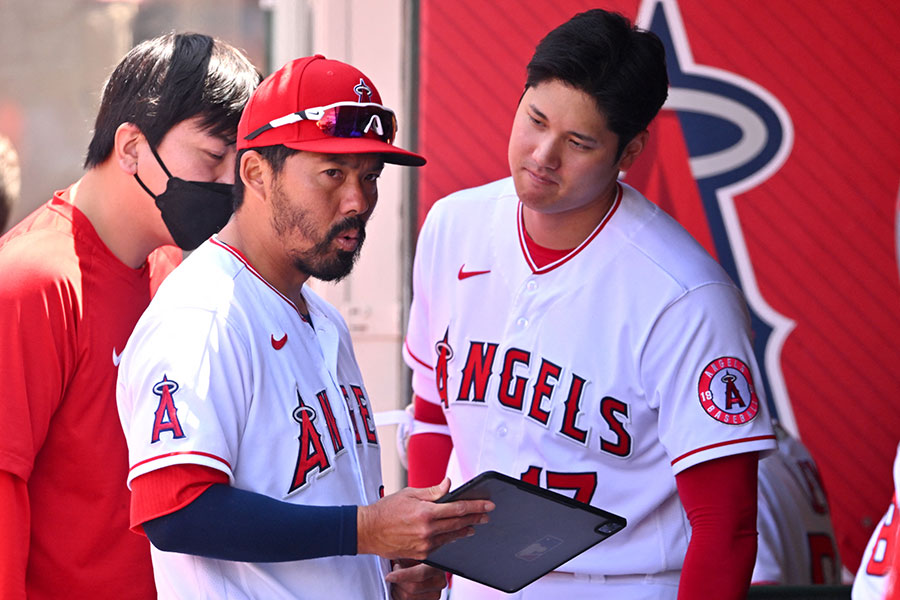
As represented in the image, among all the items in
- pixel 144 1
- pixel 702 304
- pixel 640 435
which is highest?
pixel 144 1

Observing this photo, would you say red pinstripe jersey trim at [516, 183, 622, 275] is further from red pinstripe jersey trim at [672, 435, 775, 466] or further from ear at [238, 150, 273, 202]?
ear at [238, 150, 273, 202]

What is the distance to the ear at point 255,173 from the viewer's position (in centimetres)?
179

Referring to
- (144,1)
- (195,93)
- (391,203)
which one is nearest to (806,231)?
(391,203)

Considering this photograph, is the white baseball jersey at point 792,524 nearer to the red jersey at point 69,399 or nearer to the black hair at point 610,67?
the black hair at point 610,67

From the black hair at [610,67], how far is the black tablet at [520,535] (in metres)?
0.76

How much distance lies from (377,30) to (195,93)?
1667 millimetres

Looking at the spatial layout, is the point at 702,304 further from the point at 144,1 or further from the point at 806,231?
the point at 144,1

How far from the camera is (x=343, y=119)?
1775 mm

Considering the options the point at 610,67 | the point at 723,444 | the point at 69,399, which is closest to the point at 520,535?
the point at 723,444

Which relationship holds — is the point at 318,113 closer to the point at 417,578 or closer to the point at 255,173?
the point at 255,173

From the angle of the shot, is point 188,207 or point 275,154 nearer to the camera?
point 275,154

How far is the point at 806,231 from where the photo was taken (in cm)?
354

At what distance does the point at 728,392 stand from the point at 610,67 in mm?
658

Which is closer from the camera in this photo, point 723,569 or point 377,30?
point 723,569
